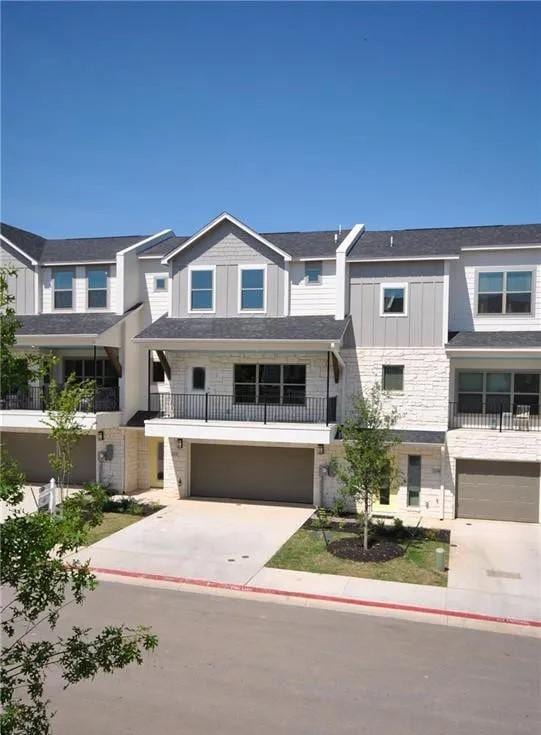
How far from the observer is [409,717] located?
7.90 metres

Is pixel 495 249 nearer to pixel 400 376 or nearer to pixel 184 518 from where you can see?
pixel 400 376

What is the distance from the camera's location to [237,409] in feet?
68.9

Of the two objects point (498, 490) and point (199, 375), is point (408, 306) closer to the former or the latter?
point (498, 490)

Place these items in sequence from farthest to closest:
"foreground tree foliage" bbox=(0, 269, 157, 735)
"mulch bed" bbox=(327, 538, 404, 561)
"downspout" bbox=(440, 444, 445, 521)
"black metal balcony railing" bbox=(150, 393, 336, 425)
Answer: "black metal balcony railing" bbox=(150, 393, 336, 425)
"downspout" bbox=(440, 444, 445, 521)
"mulch bed" bbox=(327, 538, 404, 561)
"foreground tree foliage" bbox=(0, 269, 157, 735)

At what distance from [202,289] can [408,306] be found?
7.53 m

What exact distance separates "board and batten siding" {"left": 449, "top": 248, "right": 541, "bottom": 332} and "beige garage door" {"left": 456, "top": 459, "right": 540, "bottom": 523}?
15.6 ft

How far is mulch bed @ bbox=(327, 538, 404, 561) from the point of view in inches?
582

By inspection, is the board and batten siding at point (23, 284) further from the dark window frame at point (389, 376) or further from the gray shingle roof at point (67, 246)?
the dark window frame at point (389, 376)

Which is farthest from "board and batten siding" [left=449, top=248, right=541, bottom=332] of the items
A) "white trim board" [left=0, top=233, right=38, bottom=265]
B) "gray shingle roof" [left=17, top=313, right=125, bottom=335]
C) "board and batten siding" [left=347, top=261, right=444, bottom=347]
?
"white trim board" [left=0, top=233, right=38, bottom=265]

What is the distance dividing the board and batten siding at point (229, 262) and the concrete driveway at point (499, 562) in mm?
9776

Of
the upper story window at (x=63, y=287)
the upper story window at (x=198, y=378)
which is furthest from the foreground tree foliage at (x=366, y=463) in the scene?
the upper story window at (x=63, y=287)

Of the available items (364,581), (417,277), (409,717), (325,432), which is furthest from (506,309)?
(409,717)

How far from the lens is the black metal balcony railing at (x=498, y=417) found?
1934 centimetres

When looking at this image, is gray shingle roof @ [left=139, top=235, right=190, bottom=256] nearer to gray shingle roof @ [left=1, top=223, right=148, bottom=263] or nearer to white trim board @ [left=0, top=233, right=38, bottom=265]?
gray shingle roof @ [left=1, top=223, right=148, bottom=263]
